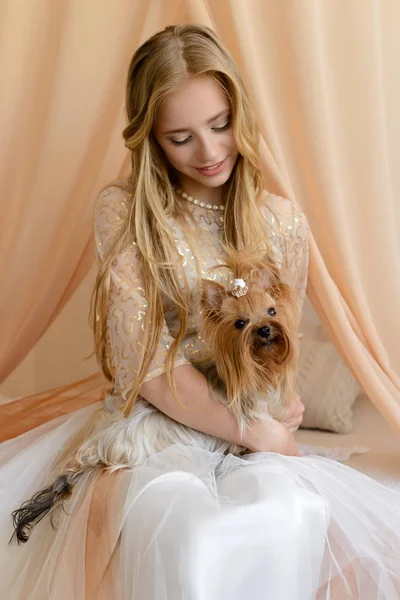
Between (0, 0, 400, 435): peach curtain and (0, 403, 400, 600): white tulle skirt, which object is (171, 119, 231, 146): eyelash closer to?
(0, 0, 400, 435): peach curtain

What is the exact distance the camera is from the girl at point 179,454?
5.12 ft

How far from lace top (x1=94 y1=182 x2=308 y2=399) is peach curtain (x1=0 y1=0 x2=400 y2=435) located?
8cm

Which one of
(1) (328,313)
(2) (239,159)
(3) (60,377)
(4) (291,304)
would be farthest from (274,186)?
(3) (60,377)

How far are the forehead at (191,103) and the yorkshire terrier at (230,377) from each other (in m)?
0.36

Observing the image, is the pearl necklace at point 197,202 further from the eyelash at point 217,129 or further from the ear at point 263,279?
the ear at point 263,279

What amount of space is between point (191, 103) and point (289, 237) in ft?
1.63

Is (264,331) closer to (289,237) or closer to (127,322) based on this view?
(127,322)

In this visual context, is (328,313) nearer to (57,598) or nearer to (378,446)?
(378,446)

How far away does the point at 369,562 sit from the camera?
163 centimetres

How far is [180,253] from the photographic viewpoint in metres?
2.11

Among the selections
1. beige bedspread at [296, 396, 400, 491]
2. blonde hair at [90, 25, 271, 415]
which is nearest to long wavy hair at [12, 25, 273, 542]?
blonde hair at [90, 25, 271, 415]

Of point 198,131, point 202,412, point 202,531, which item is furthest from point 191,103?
point 202,531

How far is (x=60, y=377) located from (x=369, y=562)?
215 centimetres

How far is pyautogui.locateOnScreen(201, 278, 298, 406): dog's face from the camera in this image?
173 centimetres
